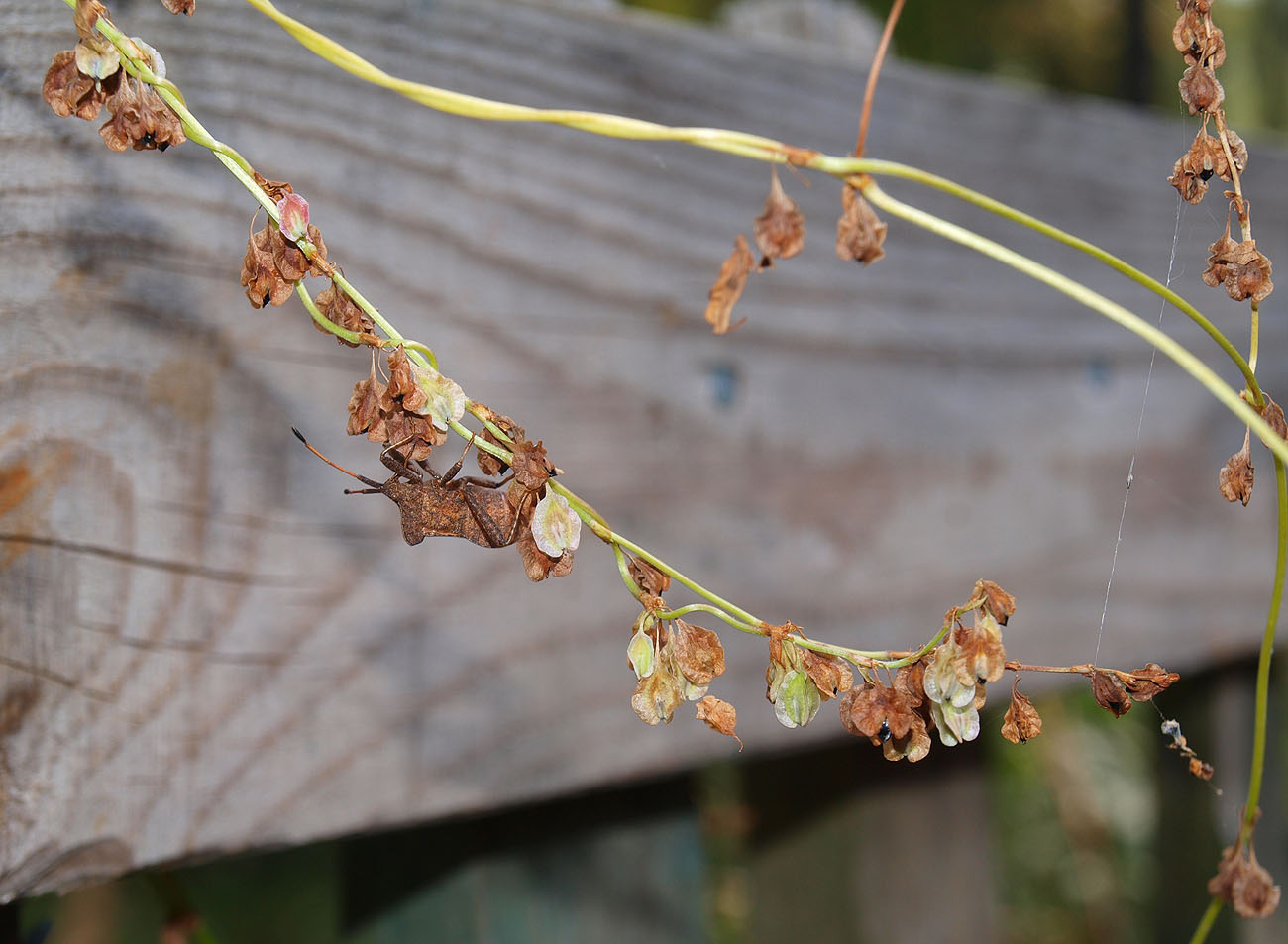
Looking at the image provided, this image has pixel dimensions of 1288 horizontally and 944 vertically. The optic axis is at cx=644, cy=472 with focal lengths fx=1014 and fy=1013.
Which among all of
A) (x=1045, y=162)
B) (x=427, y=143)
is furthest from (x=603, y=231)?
(x=1045, y=162)

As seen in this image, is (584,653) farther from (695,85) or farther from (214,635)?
(695,85)

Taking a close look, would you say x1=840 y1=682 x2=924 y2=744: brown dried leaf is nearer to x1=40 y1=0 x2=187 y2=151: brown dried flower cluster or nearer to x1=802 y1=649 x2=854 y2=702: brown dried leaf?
x1=802 y1=649 x2=854 y2=702: brown dried leaf

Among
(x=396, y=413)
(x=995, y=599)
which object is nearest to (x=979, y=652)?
(x=995, y=599)

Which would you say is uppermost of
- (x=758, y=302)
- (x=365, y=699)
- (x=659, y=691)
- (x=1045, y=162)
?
(x=1045, y=162)

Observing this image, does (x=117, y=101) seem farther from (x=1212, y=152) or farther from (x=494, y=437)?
(x=1212, y=152)

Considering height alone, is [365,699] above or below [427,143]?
below

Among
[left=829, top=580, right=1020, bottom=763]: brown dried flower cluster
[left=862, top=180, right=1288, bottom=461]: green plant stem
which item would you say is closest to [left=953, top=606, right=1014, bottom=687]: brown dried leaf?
[left=829, top=580, right=1020, bottom=763]: brown dried flower cluster
